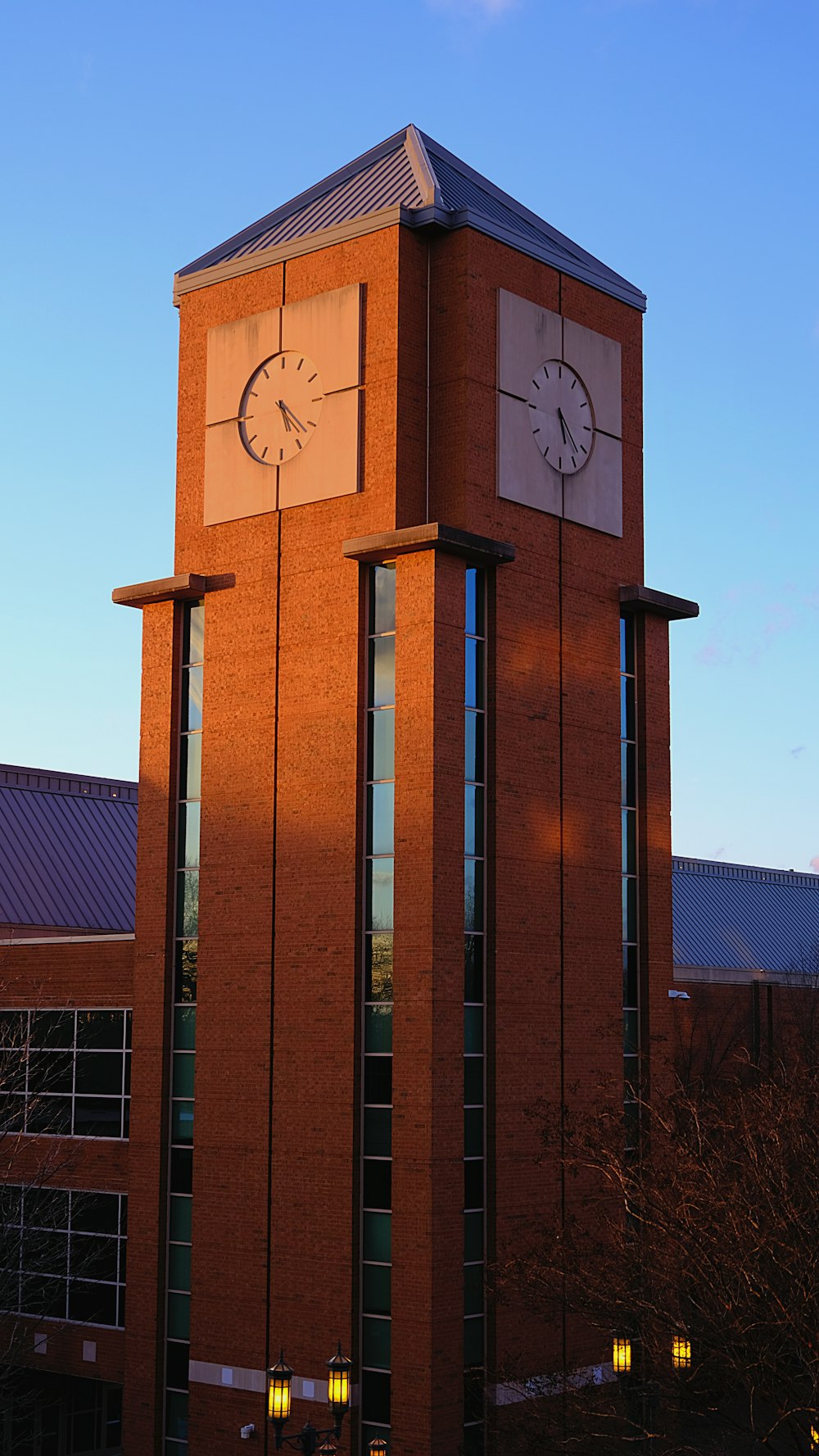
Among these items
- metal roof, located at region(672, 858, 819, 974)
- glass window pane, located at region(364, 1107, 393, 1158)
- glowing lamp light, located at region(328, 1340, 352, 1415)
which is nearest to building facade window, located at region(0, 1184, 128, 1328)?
glass window pane, located at region(364, 1107, 393, 1158)

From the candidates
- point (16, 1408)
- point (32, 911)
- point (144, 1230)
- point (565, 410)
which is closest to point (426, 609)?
point (565, 410)

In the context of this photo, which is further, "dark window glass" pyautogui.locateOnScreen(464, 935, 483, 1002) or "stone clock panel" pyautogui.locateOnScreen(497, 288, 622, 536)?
"stone clock panel" pyautogui.locateOnScreen(497, 288, 622, 536)

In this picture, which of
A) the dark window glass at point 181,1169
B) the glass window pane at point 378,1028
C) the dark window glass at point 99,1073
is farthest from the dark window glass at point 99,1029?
the glass window pane at point 378,1028

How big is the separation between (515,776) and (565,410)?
7496 mm

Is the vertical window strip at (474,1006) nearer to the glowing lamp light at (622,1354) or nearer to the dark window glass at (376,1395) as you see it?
the dark window glass at (376,1395)

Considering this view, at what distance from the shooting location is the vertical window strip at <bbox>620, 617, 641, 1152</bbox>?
3384cm

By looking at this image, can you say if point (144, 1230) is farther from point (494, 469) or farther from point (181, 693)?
point (494, 469)

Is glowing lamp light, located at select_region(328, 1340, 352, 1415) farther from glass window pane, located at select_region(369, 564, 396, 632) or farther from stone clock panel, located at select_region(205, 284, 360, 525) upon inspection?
stone clock panel, located at select_region(205, 284, 360, 525)

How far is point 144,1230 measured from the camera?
108 ft

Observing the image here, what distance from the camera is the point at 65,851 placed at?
53.9 meters

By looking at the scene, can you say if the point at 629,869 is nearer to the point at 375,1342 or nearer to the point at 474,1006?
the point at 474,1006

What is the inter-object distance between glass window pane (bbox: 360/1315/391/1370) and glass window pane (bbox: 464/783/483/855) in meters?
8.14

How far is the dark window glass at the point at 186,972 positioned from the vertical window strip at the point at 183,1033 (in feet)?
0.05

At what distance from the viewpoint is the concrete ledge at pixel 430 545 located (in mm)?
29672
